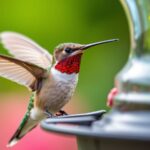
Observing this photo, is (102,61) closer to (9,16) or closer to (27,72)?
(9,16)

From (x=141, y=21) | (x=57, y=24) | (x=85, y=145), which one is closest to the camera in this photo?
(x=85, y=145)

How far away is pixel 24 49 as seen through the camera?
4504mm

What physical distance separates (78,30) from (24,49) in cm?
307

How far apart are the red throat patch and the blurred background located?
2.81m

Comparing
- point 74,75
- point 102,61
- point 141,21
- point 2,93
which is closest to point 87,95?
point 102,61

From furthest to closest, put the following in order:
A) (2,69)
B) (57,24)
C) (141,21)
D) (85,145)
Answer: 1. (57,24)
2. (2,69)
3. (141,21)
4. (85,145)

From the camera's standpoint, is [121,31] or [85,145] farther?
[121,31]

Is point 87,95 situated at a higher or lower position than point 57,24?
lower

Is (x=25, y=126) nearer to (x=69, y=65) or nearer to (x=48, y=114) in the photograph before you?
(x=48, y=114)

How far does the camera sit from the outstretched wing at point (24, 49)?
4.30 m

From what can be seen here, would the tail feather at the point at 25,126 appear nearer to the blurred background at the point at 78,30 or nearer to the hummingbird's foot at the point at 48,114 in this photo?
the hummingbird's foot at the point at 48,114

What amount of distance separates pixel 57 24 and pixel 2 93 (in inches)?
41.2

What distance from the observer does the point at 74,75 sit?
14.1 ft

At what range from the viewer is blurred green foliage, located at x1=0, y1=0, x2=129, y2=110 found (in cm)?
746
